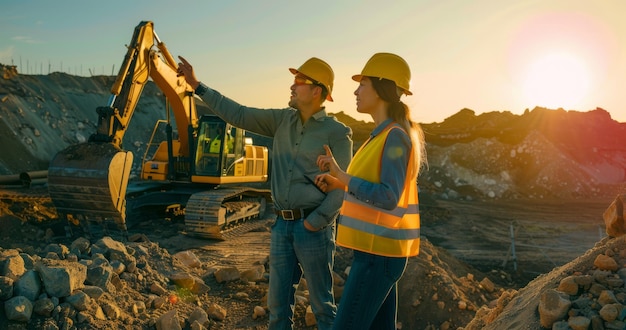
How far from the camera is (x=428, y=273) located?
6.84m

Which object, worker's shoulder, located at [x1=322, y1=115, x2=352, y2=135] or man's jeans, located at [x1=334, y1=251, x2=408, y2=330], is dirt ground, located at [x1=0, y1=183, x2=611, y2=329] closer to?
worker's shoulder, located at [x1=322, y1=115, x2=352, y2=135]

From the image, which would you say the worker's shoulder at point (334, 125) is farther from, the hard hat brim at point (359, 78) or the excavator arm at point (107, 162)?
the excavator arm at point (107, 162)

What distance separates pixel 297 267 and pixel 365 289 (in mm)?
1127

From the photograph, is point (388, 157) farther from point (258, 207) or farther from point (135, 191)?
point (258, 207)

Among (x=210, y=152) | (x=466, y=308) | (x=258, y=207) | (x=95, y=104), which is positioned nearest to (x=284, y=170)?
(x=466, y=308)

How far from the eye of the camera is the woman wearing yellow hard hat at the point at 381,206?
227 cm

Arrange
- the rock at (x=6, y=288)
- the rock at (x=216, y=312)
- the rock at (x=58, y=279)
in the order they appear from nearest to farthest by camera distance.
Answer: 1. the rock at (x=6, y=288)
2. the rock at (x=58, y=279)
3. the rock at (x=216, y=312)

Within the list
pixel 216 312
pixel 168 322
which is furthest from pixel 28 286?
pixel 216 312

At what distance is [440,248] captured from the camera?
388 inches

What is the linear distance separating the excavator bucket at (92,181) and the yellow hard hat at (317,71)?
22.2 feet

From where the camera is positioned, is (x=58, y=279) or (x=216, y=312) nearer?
(x=58, y=279)

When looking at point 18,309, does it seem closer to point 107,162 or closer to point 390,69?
point 390,69

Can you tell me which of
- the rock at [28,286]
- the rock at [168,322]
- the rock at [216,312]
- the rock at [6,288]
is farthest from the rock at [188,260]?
the rock at [6,288]

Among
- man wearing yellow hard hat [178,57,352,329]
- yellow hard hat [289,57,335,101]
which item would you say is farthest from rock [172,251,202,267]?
yellow hard hat [289,57,335,101]
